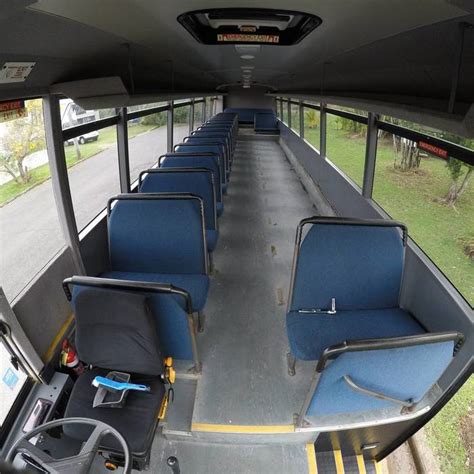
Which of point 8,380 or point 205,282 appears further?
point 205,282

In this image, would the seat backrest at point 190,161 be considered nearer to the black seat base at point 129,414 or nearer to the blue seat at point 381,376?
the black seat base at point 129,414

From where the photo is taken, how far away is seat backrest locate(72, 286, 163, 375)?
170cm

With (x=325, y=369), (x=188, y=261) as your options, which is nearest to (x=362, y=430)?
(x=325, y=369)

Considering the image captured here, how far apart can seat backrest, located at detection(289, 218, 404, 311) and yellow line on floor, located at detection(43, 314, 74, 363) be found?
65.1 inches

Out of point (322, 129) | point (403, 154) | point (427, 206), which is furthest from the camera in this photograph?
point (322, 129)

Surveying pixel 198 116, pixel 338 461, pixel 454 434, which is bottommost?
pixel 454 434

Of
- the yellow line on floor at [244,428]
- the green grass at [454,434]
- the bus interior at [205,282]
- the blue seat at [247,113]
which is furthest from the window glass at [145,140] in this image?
the blue seat at [247,113]

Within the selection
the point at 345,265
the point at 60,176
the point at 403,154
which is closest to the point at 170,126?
the point at 60,176

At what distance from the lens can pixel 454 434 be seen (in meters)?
4.11

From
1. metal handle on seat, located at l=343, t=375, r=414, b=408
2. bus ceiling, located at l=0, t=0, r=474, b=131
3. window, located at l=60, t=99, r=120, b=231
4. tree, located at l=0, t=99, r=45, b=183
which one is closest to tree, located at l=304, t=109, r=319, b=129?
bus ceiling, located at l=0, t=0, r=474, b=131

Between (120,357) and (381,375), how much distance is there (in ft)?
4.30

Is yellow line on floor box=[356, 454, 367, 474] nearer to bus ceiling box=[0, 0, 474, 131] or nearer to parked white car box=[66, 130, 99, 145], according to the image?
bus ceiling box=[0, 0, 474, 131]

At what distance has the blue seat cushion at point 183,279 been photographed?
250cm

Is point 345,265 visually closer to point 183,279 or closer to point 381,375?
point 381,375
